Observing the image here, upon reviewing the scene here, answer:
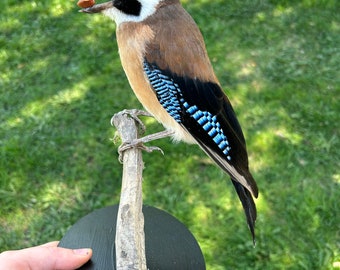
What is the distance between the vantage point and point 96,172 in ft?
10.5

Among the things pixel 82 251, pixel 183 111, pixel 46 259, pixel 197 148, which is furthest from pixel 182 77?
pixel 197 148

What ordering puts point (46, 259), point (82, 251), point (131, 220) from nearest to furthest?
1. point (131, 220)
2. point (82, 251)
3. point (46, 259)

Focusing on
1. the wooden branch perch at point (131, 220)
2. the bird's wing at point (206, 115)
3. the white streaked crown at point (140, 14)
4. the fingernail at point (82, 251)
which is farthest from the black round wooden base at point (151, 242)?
the white streaked crown at point (140, 14)

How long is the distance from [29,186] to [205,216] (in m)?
1.27

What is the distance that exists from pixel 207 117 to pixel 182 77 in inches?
8.3

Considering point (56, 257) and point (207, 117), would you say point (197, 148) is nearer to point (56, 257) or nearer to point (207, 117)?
point (207, 117)

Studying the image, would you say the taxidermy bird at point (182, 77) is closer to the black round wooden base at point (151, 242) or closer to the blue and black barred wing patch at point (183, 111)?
the blue and black barred wing patch at point (183, 111)

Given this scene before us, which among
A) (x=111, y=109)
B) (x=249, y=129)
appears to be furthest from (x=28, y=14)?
(x=249, y=129)

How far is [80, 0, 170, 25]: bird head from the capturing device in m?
1.93

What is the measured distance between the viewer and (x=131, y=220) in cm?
155

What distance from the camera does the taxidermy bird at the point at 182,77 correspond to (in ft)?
6.25

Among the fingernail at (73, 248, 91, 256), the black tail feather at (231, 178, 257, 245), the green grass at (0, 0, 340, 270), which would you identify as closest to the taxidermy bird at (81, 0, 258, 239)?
the black tail feather at (231, 178, 257, 245)

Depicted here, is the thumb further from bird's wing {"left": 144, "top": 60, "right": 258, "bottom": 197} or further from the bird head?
the bird head

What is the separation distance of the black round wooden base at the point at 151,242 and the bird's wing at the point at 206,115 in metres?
0.36
